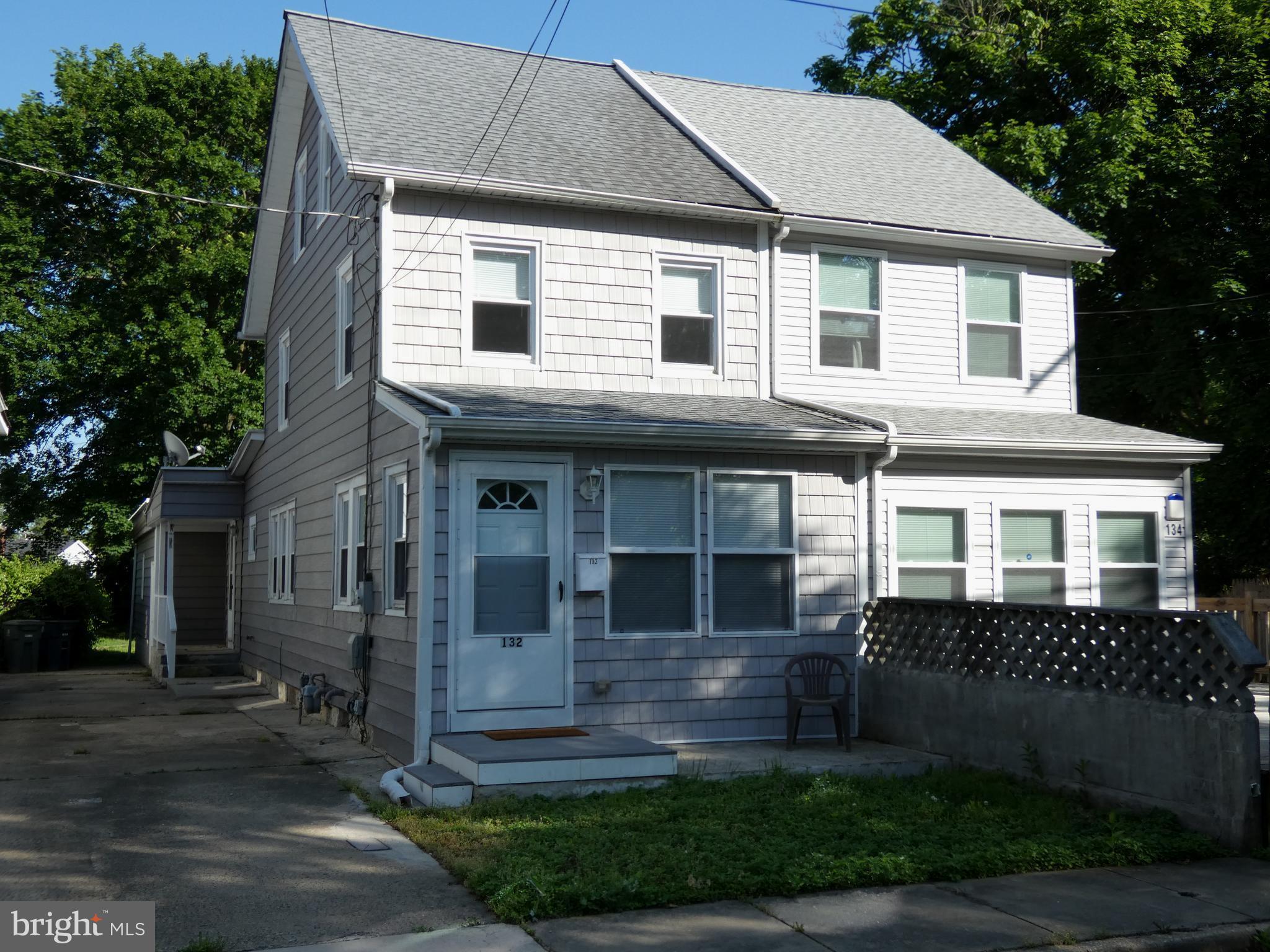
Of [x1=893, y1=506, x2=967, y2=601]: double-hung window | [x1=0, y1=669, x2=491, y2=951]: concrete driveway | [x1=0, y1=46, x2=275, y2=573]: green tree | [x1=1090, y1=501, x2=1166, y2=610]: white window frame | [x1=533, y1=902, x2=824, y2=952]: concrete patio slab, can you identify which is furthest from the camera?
[x1=0, y1=46, x2=275, y2=573]: green tree

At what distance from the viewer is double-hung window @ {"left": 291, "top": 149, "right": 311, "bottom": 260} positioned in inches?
616

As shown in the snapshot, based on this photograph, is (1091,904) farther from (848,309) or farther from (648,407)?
(848,309)

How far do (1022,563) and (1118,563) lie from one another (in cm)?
113

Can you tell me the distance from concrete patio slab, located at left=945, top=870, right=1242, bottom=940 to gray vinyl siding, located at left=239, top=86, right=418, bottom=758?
5.22 meters

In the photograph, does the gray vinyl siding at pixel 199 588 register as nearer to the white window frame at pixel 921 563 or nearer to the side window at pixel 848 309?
the side window at pixel 848 309

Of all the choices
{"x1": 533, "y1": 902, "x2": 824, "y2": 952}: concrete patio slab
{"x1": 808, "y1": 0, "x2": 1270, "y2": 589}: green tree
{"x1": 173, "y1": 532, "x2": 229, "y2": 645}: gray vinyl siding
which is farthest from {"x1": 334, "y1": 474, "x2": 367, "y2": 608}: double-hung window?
{"x1": 808, "y1": 0, "x2": 1270, "y2": 589}: green tree

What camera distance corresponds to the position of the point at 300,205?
53.1ft

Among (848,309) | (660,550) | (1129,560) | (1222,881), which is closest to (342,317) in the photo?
(660,550)

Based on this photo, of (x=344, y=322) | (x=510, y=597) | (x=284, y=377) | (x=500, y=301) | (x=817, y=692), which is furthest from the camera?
(x=284, y=377)

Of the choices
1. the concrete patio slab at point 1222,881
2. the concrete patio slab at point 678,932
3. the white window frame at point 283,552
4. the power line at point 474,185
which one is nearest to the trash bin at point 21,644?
the white window frame at point 283,552

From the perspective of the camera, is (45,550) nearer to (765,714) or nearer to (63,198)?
(63,198)

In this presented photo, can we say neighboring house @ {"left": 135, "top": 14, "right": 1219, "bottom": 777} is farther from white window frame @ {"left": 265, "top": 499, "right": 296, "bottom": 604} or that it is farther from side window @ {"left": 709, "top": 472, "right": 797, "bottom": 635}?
white window frame @ {"left": 265, "top": 499, "right": 296, "bottom": 604}

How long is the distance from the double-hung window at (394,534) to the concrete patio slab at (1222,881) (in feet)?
20.9

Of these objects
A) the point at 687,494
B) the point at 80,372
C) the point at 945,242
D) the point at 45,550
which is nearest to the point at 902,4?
the point at 945,242
